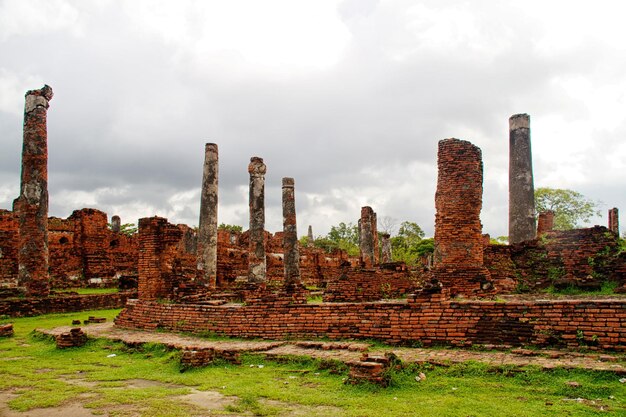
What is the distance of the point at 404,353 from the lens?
755cm

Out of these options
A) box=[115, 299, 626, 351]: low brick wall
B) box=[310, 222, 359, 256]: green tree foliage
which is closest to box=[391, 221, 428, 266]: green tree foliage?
box=[310, 222, 359, 256]: green tree foliage

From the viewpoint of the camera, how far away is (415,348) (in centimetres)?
816

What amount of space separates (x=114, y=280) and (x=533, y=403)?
75.6ft

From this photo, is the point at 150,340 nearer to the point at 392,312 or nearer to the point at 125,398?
the point at 125,398

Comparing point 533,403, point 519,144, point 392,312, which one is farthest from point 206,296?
point 519,144

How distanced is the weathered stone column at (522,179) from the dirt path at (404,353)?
914 centimetres

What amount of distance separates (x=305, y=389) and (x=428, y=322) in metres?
2.94

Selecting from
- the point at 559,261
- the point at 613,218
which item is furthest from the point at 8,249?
the point at 613,218

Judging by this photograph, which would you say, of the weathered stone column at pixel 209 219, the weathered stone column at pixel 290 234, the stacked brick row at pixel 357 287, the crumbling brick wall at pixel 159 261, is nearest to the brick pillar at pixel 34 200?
the weathered stone column at pixel 209 219

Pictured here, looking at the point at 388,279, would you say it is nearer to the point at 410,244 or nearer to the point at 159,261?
the point at 159,261

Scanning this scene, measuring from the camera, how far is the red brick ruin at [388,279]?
7.88 metres

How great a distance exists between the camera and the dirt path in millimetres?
6352

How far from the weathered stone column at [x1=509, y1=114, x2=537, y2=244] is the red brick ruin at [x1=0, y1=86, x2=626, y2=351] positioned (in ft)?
0.10

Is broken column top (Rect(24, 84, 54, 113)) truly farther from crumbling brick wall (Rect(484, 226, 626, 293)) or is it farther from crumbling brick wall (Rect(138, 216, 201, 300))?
crumbling brick wall (Rect(484, 226, 626, 293))
